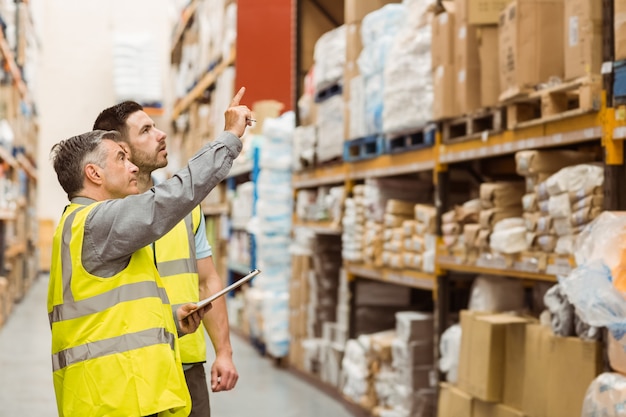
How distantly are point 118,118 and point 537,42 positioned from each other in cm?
220

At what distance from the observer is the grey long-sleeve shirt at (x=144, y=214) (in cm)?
258

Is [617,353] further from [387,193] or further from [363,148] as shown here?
[363,148]

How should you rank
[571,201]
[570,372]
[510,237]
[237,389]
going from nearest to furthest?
[570,372], [571,201], [510,237], [237,389]

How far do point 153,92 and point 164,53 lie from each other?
242 centimetres

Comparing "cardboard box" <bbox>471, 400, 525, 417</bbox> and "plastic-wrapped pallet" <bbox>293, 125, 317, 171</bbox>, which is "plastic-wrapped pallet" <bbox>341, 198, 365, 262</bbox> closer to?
"plastic-wrapped pallet" <bbox>293, 125, 317, 171</bbox>

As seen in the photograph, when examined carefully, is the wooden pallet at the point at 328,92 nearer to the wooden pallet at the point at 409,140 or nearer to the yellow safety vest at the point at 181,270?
the wooden pallet at the point at 409,140

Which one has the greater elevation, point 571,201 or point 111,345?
point 571,201

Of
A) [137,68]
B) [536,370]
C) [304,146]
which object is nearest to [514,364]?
[536,370]

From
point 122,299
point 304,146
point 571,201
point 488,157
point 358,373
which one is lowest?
point 358,373

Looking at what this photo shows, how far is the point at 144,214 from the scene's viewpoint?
2.58 m

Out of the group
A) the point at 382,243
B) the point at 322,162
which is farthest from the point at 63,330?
the point at 322,162

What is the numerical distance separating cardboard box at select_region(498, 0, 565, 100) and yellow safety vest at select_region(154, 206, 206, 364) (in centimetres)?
199

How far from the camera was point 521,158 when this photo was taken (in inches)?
179

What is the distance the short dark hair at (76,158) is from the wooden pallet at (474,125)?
2578 millimetres
